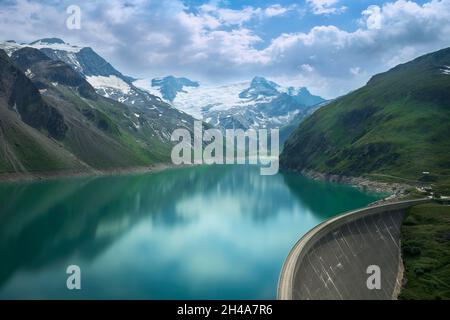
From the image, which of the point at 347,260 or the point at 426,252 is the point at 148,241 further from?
the point at 426,252

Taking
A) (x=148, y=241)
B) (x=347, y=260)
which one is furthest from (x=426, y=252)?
(x=148, y=241)

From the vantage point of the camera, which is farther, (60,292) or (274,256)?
(274,256)

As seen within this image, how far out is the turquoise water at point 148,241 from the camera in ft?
217

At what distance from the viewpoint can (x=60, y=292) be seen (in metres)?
61.4

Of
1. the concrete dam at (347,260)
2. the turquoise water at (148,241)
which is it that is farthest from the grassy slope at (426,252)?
the turquoise water at (148,241)

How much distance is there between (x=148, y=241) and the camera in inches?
4023

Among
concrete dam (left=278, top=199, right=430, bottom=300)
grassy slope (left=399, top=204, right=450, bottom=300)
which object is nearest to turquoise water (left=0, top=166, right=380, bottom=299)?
concrete dam (left=278, top=199, right=430, bottom=300)
